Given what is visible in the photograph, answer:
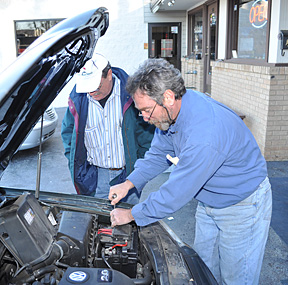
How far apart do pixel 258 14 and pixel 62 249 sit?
5998 mm

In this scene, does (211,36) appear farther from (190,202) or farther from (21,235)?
(21,235)

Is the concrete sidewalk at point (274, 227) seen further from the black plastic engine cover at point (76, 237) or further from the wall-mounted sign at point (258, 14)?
the wall-mounted sign at point (258, 14)

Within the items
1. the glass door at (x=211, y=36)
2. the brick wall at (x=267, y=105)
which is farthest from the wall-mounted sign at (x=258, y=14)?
the glass door at (x=211, y=36)

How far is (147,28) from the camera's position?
500 inches

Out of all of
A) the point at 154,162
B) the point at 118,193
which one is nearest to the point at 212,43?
the point at 154,162

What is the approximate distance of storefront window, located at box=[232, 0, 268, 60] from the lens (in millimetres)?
6289

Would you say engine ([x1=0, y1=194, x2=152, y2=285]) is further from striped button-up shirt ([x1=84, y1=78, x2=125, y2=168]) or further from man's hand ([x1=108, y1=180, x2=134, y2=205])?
striped button-up shirt ([x1=84, y1=78, x2=125, y2=168])

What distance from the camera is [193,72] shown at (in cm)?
1149

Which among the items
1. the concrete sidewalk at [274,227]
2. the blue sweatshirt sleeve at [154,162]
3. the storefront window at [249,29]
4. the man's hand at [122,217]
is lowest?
the concrete sidewalk at [274,227]

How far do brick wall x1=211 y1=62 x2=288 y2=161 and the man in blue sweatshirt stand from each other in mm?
3962

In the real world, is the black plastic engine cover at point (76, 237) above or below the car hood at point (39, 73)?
below

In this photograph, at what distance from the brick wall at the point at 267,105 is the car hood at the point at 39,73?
422 centimetres

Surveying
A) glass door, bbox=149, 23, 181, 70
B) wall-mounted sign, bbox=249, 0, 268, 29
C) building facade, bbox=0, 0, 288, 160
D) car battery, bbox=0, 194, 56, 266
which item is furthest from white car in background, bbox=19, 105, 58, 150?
glass door, bbox=149, 23, 181, 70

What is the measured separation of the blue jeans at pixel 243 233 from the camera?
2213 millimetres
